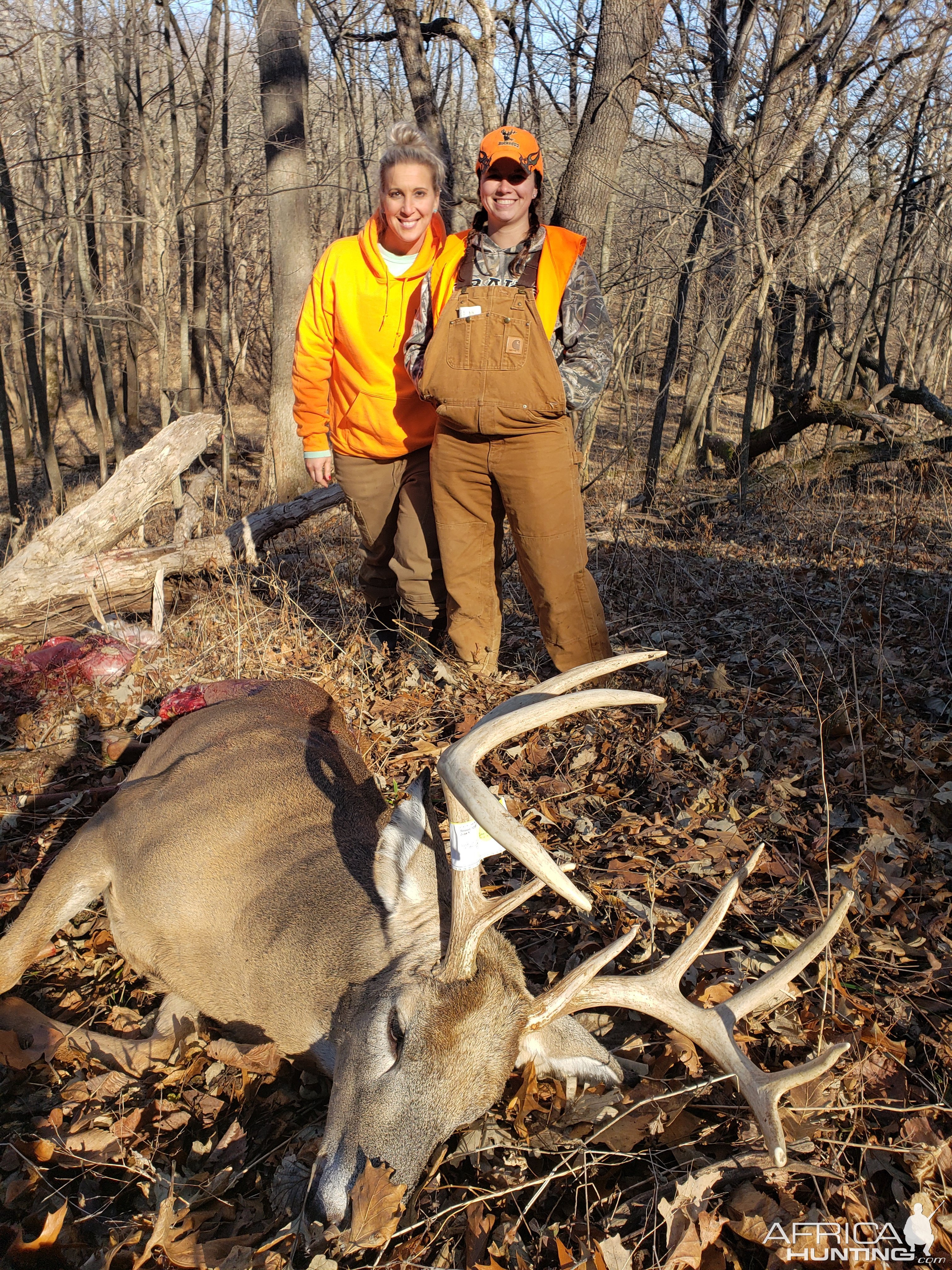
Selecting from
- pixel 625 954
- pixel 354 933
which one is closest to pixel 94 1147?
pixel 354 933

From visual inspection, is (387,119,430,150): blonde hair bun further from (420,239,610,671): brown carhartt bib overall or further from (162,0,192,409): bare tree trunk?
(162,0,192,409): bare tree trunk

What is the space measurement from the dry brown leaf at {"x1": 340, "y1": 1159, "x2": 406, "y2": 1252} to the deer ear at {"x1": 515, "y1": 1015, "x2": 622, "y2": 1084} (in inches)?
19.2

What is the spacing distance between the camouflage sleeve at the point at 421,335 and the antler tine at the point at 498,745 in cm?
253

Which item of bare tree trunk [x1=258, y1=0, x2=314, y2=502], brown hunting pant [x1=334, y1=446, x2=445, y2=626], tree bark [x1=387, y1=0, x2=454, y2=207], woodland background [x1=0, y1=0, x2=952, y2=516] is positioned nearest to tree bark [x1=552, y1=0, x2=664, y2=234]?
woodland background [x1=0, y1=0, x2=952, y2=516]

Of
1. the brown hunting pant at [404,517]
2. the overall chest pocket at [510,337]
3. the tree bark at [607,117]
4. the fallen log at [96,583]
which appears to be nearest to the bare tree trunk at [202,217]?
the tree bark at [607,117]

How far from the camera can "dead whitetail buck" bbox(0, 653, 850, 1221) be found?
2270 millimetres

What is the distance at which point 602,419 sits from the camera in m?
23.9

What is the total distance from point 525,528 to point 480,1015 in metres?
2.72

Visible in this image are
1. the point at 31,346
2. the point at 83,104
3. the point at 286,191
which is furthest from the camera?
the point at 31,346

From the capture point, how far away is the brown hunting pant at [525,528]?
446 cm

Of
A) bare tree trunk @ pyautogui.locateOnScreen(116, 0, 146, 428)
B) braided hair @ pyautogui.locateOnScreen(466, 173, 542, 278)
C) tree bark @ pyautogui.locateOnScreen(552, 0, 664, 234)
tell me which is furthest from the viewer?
bare tree trunk @ pyautogui.locateOnScreen(116, 0, 146, 428)

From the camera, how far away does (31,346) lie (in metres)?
16.4

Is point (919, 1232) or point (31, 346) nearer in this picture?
point (919, 1232)

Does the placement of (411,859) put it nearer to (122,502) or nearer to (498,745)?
(498,745)
